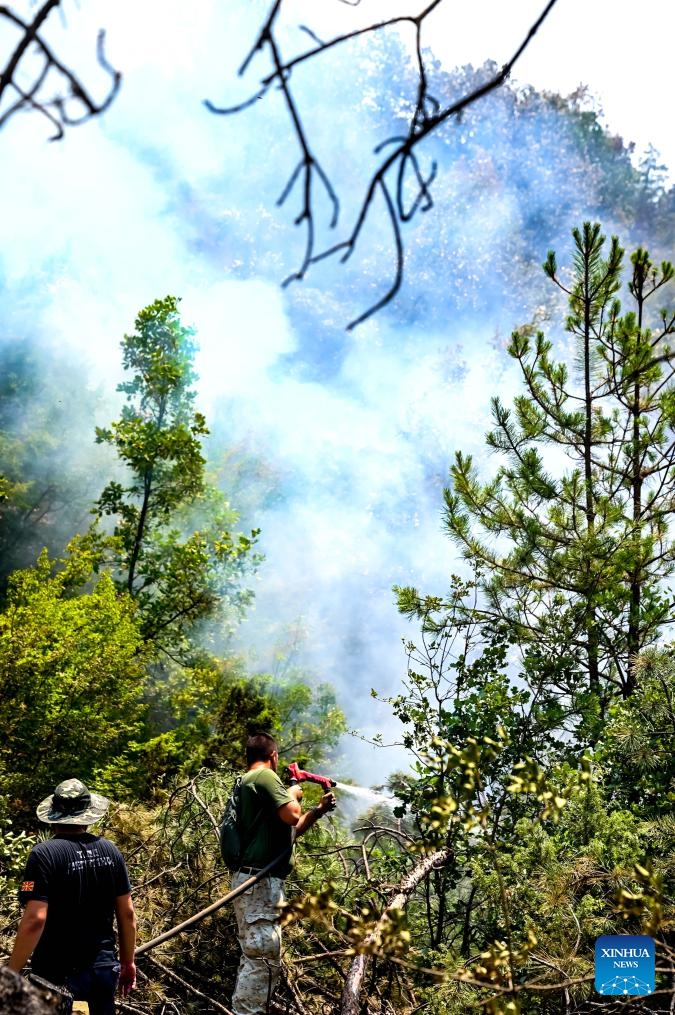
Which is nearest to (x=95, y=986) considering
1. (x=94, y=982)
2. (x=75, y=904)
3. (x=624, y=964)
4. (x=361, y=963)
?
(x=94, y=982)

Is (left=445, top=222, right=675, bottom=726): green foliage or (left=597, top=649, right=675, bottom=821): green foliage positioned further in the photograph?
Result: (left=445, top=222, right=675, bottom=726): green foliage

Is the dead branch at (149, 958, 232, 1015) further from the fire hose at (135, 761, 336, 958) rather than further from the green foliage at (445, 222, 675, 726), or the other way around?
the green foliage at (445, 222, 675, 726)

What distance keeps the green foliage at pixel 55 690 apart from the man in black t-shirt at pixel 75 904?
102 inches

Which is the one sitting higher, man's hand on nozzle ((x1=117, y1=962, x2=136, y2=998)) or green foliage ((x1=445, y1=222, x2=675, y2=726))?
green foliage ((x1=445, y1=222, x2=675, y2=726))

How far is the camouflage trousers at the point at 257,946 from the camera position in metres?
3.52

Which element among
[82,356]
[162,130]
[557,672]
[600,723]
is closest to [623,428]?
[557,672]

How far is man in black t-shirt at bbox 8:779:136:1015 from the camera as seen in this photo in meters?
2.86

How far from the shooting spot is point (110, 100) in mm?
830

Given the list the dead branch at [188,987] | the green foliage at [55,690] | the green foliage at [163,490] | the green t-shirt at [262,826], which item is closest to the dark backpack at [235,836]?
the green t-shirt at [262,826]

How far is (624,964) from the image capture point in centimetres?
316

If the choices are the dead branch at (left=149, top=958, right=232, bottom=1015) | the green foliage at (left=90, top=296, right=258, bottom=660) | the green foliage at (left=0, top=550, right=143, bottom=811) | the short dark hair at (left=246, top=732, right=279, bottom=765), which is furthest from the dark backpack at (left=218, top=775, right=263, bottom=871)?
the green foliage at (left=90, top=296, right=258, bottom=660)

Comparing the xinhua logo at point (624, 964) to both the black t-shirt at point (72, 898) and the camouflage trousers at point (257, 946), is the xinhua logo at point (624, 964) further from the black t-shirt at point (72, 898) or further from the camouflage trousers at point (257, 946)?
the black t-shirt at point (72, 898)

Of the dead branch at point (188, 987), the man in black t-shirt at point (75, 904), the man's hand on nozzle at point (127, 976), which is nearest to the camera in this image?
the man in black t-shirt at point (75, 904)

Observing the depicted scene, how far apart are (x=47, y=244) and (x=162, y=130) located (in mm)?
15723
